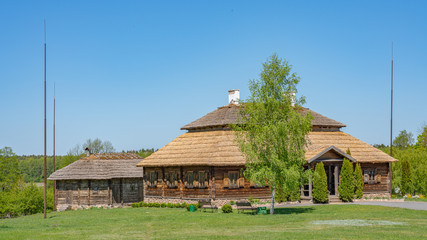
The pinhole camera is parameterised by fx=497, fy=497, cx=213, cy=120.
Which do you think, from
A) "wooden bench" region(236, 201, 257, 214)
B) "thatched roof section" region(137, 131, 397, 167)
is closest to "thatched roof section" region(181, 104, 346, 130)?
"thatched roof section" region(137, 131, 397, 167)

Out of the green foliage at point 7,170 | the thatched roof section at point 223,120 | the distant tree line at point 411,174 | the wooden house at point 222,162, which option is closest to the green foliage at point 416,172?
the distant tree line at point 411,174

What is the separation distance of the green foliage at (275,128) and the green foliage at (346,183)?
9122 millimetres

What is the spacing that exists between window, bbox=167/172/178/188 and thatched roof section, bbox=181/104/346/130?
5056mm

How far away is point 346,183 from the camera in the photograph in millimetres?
39281

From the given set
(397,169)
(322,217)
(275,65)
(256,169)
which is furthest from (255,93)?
(397,169)

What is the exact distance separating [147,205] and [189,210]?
9.24 meters

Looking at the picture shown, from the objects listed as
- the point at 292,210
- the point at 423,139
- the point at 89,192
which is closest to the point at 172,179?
the point at 89,192

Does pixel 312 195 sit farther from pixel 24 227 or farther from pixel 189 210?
pixel 24 227

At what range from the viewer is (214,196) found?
39250mm

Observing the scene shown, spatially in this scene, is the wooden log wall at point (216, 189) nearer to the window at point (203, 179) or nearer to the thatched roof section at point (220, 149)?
the window at point (203, 179)

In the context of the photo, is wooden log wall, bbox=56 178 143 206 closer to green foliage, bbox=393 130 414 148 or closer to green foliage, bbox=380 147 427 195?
green foliage, bbox=380 147 427 195

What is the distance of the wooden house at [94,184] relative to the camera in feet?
161

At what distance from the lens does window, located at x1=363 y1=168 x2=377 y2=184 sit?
1698 inches

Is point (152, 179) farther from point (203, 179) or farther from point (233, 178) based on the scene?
point (233, 178)
